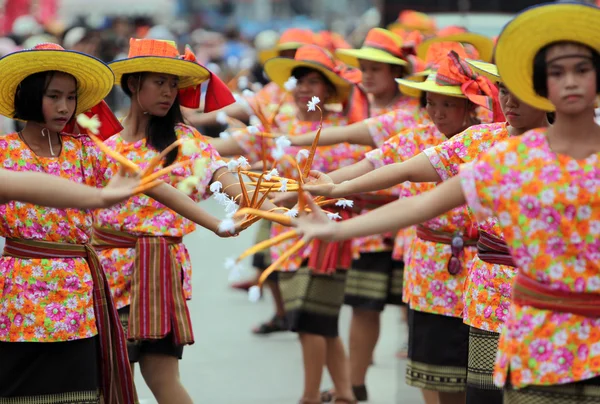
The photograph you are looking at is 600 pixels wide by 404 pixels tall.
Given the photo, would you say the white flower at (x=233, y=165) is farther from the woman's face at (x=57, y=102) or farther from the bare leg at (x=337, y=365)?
the bare leg at (x=337, y=365)

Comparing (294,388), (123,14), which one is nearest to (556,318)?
(294,388)

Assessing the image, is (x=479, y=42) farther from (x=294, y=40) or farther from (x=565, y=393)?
(x=565, y=393)

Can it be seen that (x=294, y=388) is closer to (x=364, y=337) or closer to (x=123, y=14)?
(x=364, y=337)

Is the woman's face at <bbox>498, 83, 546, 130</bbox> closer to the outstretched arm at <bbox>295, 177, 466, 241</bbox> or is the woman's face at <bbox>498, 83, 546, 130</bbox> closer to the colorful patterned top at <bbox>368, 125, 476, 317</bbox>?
the outstretched arm at <bbox>295, 177, 466, 241</bbox>

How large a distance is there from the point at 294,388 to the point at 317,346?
0.80 meters

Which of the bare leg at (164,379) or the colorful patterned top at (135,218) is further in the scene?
the bare leg at (164,379)

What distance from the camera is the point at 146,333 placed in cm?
536

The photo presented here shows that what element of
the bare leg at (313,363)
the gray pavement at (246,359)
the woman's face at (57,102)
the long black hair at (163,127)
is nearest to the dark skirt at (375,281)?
the bare leg at (313,363)

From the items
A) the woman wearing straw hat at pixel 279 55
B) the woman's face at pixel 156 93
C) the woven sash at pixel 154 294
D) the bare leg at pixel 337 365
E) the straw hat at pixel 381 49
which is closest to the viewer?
the woven sash at pixel 154 294

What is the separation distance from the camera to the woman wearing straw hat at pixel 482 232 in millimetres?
4461

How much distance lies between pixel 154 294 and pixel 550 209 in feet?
7.87

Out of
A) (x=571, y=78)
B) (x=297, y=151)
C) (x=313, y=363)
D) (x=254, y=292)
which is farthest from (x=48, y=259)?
(x=313, y=363)

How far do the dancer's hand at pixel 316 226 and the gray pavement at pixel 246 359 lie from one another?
386 cm

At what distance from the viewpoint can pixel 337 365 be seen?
23.4 ft
